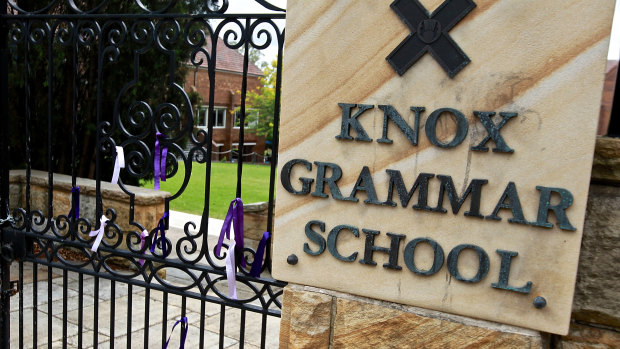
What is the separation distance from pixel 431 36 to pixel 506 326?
0.90m

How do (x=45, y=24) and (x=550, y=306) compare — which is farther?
(x=45, y=24)

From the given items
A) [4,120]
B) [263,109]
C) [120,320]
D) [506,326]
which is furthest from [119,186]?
[263,109]

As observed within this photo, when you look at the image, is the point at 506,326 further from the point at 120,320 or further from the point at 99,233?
the point at 120,320

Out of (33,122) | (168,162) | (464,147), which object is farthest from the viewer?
(33,122)

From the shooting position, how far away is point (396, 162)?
165 centimetres

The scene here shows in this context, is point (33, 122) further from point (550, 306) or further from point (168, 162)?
point (550, 306)

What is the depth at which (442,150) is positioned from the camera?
159 cm

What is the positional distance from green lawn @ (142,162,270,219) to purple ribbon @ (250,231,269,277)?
7.34 m

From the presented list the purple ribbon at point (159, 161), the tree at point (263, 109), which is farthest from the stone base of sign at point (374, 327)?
the tree at point (263, 109)

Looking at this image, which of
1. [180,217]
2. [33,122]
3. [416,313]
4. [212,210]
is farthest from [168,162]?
[212,210]

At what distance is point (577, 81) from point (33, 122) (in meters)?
7.20

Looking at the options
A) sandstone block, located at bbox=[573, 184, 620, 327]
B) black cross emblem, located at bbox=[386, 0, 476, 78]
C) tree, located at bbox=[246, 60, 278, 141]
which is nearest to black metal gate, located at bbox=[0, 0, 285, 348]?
black cross emblem, located at bbox=[386, 0, 476, 78]

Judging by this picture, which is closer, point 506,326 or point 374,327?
point 506,326

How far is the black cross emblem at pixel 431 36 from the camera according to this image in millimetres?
1531
